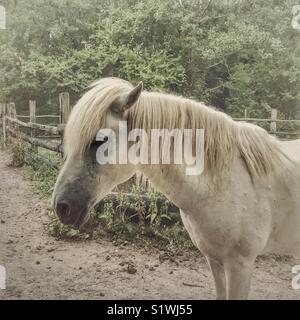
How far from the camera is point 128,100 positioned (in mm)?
1061

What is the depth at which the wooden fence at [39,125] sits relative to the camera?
67.2 inches

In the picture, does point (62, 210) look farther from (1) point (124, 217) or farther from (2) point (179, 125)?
(1) point (124, 217)

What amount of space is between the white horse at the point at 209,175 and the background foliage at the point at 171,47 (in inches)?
20.3

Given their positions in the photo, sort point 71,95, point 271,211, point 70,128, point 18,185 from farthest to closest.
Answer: point 18,185 → point 71,95 → point 271,211 → point 70,128

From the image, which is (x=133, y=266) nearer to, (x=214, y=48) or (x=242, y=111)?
(x=242, y=111)

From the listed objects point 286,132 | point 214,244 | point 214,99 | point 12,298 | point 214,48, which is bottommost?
point 12,298

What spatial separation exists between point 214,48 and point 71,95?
0.75 metres

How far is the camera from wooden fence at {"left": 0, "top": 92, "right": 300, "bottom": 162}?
1706 mm

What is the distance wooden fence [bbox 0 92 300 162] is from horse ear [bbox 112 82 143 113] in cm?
77

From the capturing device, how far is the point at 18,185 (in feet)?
6.34

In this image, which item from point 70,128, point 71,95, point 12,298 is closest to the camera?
point 70,128

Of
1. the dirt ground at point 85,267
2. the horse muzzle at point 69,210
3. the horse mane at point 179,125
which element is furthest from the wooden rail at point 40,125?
the horse muzzle at point 69,210

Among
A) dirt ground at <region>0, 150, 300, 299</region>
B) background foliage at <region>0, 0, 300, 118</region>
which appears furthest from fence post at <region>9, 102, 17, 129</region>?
dirt ground at <region>0, 150, 300, 299</region>

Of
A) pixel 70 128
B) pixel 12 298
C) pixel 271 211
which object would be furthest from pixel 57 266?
pixel 271 211
